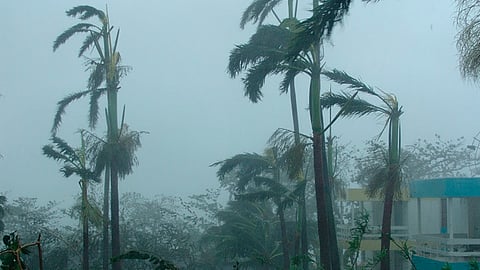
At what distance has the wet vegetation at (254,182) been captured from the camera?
11469 millimetres

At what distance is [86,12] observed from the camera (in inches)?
814

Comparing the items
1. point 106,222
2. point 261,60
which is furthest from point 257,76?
point 106,222

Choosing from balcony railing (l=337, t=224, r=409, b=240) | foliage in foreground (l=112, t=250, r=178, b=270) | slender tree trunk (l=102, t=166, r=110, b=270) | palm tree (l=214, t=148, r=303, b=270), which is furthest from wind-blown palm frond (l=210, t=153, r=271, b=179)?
foliage in foreground (l=112, t=250, r=178, b=270)

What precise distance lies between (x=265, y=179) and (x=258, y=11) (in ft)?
18.1

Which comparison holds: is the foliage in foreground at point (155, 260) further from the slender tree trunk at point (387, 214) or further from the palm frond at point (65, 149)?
the palm frond at point (65, 149)

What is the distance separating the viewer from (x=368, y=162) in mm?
15969

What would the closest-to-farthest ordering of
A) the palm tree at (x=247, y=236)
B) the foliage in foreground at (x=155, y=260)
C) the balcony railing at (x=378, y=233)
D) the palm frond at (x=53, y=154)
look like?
1. the foliage in foreground at (x=155, y=260)
2. the palm frond at (x=53, y=154)
3. the balcony railing at (x=378, y=233)
4. the palm tree at (x=247, y=236)

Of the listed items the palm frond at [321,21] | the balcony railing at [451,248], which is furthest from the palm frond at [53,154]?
the palm frond at [321,21]

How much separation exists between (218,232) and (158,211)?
9.98 m

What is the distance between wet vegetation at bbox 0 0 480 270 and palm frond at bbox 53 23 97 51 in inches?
1.2

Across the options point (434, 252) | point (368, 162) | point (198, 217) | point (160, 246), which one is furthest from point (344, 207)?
point (368, 162)

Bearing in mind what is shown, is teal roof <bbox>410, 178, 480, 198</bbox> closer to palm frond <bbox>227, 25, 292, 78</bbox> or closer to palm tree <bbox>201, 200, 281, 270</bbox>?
palm frond <bbox>227, 25, 292, 78</bbox>

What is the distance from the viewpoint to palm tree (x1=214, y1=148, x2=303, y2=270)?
2197cm

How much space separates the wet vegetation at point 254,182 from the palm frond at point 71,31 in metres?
0.03
